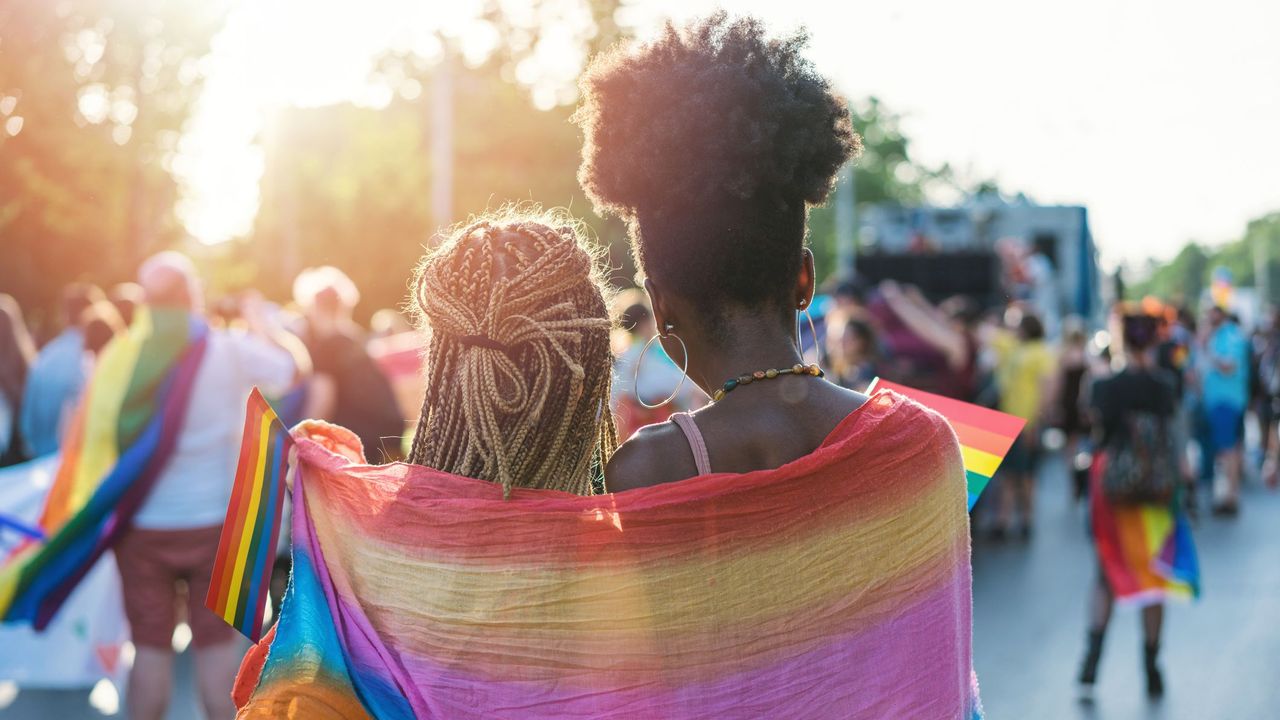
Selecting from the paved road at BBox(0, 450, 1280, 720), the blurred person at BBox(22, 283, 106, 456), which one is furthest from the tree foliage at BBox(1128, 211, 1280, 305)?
the blurred person at BBox(22, 283, 106, 456)

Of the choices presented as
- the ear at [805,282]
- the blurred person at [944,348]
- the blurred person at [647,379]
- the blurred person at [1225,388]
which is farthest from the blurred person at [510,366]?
the blurred person at [1225,388]

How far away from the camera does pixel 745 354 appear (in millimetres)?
2422

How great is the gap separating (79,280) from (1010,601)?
23318mm

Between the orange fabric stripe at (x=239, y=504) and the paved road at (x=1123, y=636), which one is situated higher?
the orange fabric stripe at (x=239, y=504)

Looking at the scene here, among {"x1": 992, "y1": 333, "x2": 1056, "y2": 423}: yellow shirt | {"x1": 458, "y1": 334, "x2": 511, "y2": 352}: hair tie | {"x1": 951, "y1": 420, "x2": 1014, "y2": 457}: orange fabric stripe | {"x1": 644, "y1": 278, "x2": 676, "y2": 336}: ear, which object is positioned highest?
{"x1": 644, "y1": 278, "x2": 676, "y2": 336}: ear

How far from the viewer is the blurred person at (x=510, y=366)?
2428 mm

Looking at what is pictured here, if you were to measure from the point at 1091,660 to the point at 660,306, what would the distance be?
5.35m

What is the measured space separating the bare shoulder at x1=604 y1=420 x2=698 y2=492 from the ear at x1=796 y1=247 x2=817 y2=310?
385mm

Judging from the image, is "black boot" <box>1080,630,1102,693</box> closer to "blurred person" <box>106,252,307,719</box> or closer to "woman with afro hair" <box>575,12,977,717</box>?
"blurred person" <box>106,252,307,719</box>

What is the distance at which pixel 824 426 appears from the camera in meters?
2.38

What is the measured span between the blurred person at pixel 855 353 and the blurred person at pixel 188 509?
5.30 metres

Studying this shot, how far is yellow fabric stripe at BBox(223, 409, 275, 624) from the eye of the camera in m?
2.60

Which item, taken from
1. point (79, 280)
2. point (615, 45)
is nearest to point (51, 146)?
point (79, 280)

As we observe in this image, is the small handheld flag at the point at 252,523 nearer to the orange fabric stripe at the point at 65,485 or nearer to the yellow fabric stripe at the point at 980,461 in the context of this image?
the yellow fabric stripe at the point at 980,461
